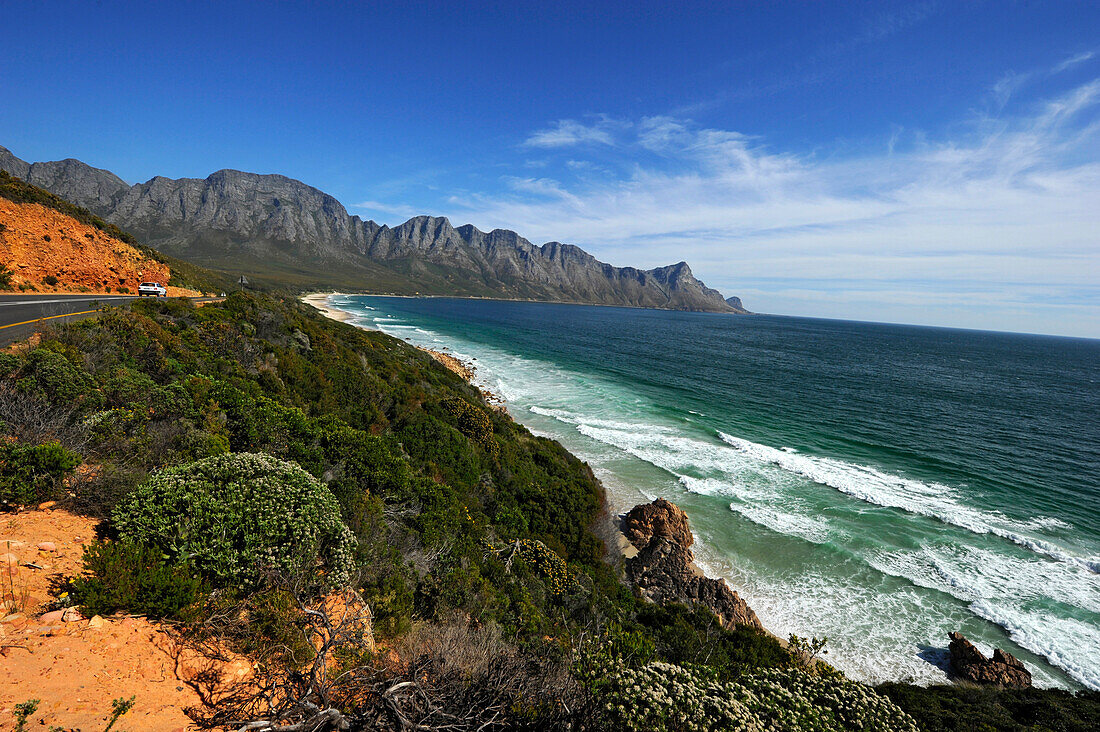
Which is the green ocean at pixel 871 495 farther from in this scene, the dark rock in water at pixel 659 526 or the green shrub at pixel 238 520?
the green shrub at pixel 238 520

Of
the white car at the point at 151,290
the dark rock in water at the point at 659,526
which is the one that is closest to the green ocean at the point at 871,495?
the dark rock in water at the point at 659,526

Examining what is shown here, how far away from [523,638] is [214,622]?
5.02 m

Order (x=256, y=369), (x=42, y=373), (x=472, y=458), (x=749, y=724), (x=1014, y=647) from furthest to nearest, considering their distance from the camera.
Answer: (x=472, y=458), (x=256, y=369), (x=1014, y=647), (x=42, y=373), (x=749, y=724)

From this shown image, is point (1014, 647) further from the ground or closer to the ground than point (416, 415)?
closer to the ground

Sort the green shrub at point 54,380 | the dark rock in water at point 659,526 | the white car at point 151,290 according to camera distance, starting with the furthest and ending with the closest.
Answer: the white car at point 151,290 → the dark rock in water at point 659,526 → the green shrub at point 54,380

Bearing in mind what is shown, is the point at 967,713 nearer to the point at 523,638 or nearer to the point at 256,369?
the point at 523,638

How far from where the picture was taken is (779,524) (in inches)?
741

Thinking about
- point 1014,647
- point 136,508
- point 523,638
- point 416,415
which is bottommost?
point 1014,647

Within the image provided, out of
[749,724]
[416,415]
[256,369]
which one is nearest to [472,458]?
[416,415]

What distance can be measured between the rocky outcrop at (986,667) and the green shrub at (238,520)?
17.1 m

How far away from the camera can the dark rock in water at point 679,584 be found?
12859 mm

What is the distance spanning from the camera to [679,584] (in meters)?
Answer: 13.9

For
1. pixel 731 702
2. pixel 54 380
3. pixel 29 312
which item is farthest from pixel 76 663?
pixel 29 312

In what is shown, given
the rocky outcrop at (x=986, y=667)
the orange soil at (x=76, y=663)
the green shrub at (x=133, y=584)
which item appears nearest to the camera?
the orange soil at (x=76, y=663)
